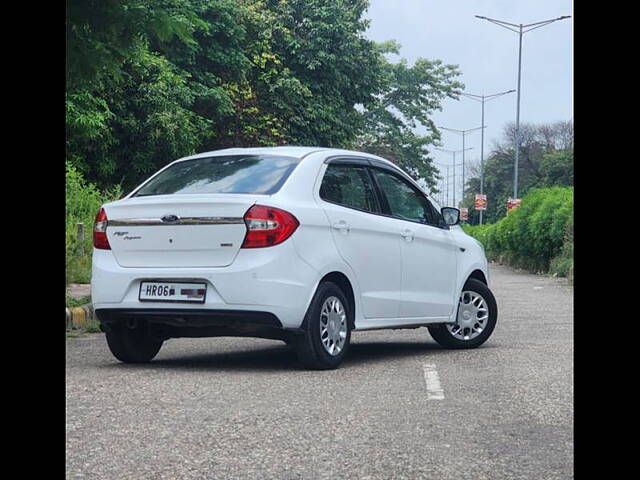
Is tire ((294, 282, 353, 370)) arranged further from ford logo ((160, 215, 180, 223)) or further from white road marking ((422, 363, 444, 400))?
ford logo ((160, 215, 180, 223))

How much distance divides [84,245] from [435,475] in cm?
1489

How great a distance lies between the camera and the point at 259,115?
3884 centimetres

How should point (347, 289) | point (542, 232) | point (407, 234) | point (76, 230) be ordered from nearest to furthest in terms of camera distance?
1. point (347, 289)
2. point (407, 234)
3. point (76, 230)
4. point (542, 232)

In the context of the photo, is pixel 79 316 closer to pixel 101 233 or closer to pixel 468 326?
pixel 101 233

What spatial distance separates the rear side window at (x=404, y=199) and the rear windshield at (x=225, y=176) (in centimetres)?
127

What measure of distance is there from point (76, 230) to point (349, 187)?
10147 millimetres

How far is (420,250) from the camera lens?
10148 millimetres

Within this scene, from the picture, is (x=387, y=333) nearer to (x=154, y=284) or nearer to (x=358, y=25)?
(x=154, y=284)

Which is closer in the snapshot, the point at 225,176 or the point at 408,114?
the point at 225,176

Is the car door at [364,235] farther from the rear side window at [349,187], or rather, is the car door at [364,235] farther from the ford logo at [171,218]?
the ford logo at [171,218]

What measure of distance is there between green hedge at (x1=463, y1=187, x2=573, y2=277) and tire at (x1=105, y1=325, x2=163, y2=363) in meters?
18.3

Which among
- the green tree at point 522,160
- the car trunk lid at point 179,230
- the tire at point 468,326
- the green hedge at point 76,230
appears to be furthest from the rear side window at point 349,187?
the green tree at point 522,160

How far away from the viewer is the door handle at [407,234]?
9891 millimetres

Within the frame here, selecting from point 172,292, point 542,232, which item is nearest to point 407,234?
point 172,292
